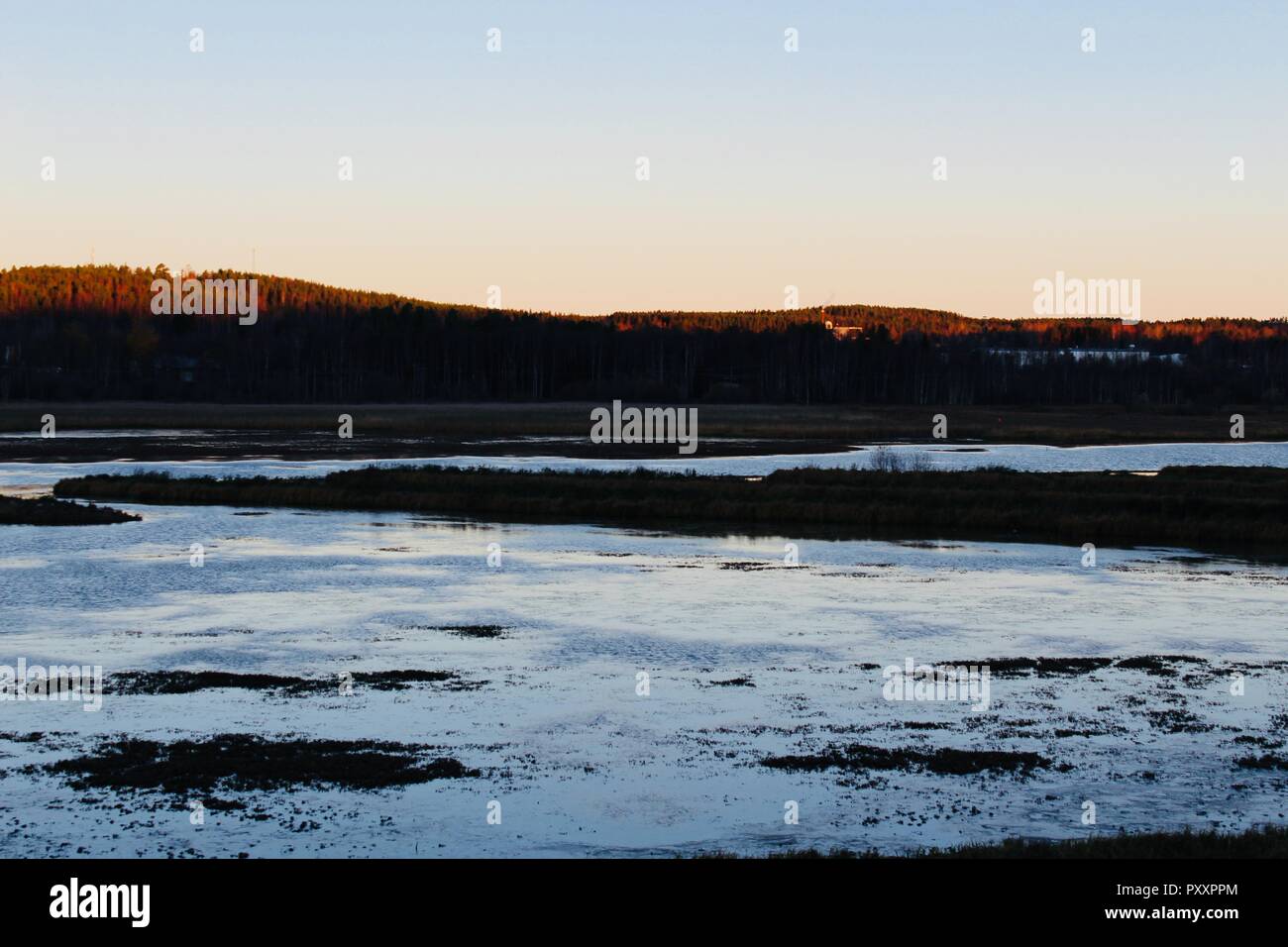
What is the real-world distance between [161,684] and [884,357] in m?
154

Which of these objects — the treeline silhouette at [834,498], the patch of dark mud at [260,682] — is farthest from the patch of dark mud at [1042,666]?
the treeline silhouette at [834,498]

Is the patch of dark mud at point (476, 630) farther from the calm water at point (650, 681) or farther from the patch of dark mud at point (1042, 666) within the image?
the patch of dark mud at point (1042, 666)

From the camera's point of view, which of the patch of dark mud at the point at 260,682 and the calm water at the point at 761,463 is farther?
the calm water at the point at 761,463

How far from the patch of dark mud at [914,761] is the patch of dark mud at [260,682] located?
5447 millimetres

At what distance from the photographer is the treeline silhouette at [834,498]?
39625 mm

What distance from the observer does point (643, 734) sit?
16.1m

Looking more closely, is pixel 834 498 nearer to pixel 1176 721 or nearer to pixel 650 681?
pixel 650 681

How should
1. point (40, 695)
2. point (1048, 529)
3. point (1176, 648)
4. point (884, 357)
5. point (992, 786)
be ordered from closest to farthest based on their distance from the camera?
point (992, 786)
point (40, 695)
point (1176, 648)
point (1048, 529)
point (884, 357)

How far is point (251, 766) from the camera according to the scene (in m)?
14.3

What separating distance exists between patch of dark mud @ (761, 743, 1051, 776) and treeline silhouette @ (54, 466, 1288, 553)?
78.4 ft

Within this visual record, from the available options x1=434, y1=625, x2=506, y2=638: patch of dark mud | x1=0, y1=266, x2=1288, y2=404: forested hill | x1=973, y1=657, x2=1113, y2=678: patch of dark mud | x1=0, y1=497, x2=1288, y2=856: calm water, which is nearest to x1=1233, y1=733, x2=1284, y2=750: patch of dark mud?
x1=0, y1=497, x2=1288, y2=856: calm water

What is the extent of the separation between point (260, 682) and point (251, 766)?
4564 mm
